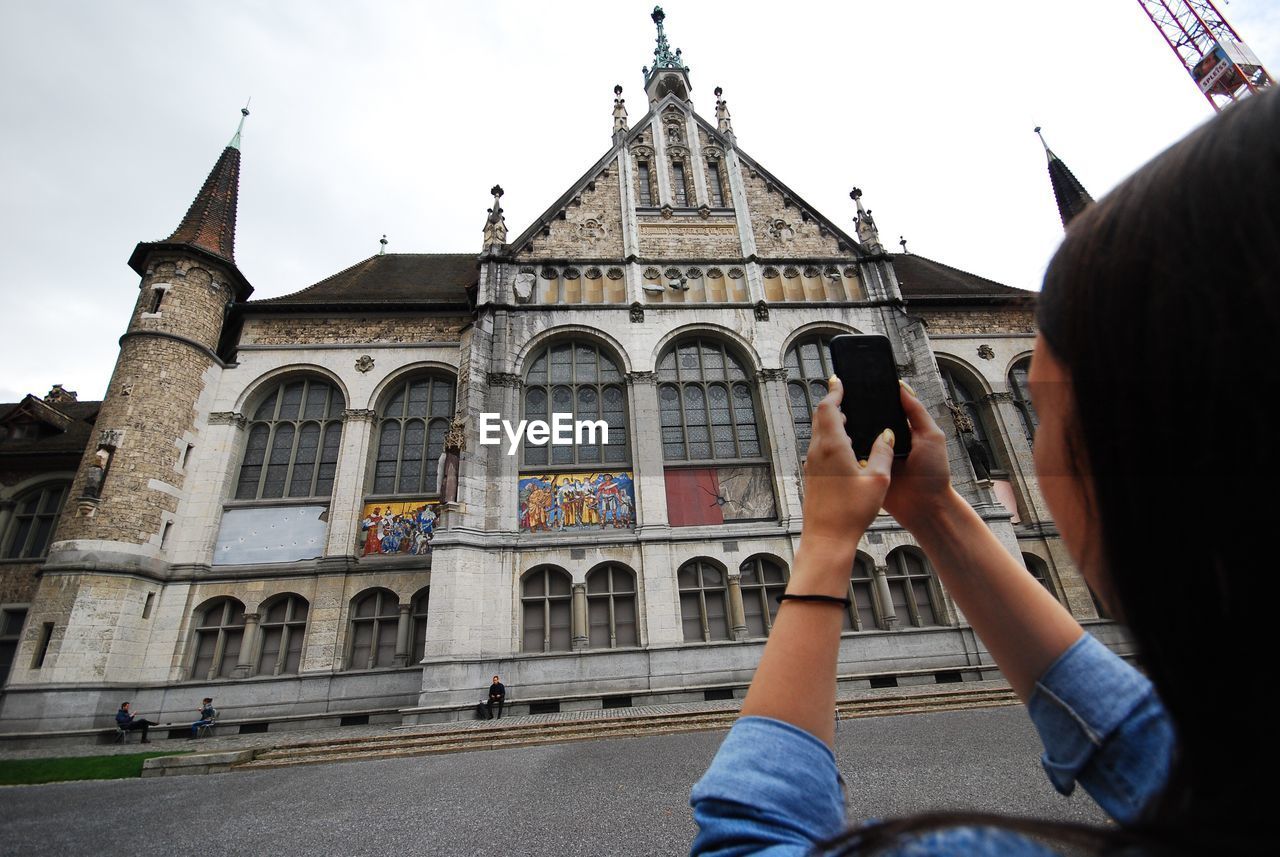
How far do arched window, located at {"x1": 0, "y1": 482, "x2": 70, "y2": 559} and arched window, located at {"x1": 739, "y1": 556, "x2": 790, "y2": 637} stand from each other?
18.5 meters

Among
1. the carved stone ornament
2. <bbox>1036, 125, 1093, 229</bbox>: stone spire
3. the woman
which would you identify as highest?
<bbox>1036, 125, 1093, 229</bbox>: stone spire

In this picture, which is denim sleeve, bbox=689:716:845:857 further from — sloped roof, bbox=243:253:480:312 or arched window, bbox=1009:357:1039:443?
arched window, bbox=1009:357:1039:443

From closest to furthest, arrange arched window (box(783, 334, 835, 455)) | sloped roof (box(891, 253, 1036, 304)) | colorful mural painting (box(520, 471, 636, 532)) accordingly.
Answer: colorful mural painting (box(520, 471, 636, 532)) < arched window (box(783, 334, 835, 455)) < sloped roof (box(891, 253, 1036, 304))

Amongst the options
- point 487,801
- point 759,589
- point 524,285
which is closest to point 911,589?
point 759,589

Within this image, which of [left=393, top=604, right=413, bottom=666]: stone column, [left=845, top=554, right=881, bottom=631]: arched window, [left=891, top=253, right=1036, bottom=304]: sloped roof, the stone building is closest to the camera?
the stone building

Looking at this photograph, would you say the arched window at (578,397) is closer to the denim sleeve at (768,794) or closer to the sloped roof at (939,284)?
the sloped roof at (939,284)

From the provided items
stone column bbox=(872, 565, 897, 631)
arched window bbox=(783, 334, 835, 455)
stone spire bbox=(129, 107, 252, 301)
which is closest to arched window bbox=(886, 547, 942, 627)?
stone column bbox=(872, 565, 897, 631)

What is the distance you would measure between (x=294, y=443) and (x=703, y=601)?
38.8 ft

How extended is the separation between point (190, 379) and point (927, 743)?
18008mm

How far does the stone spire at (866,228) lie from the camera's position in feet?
57.0

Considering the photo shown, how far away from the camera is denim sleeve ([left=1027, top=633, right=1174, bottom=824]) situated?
0.87m

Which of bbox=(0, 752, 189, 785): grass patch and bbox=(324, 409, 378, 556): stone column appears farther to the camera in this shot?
bbox=(324, 409, 378, 556): stone column

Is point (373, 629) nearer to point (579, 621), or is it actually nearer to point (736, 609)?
point (579, 621)

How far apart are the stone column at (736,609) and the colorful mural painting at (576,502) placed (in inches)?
108
